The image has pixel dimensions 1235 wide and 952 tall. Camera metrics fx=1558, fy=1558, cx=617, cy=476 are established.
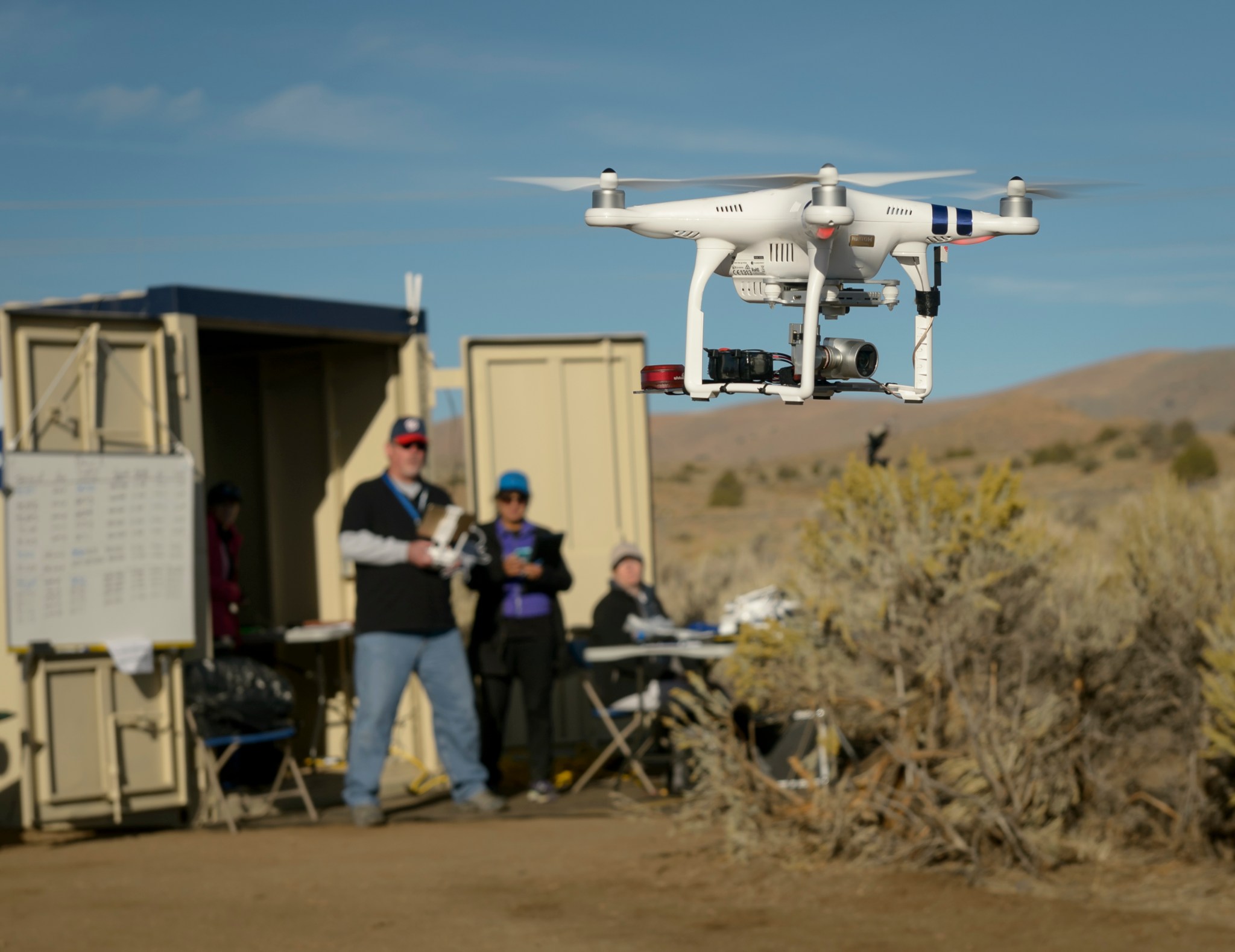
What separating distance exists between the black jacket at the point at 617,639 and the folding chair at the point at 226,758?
1610 millimetres

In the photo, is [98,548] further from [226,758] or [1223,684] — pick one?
[1223,684]

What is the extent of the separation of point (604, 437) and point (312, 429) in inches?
78.0

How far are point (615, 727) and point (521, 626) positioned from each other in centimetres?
83

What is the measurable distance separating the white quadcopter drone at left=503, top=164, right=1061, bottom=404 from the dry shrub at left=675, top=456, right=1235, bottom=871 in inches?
210

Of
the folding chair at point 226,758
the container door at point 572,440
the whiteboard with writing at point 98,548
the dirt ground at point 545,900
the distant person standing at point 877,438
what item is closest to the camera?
the distant person standing at point 877,438

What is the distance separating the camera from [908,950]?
587 cm

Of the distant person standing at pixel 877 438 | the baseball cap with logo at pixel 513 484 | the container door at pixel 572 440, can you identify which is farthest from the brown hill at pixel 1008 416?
the distant person standing at pixel 877 438

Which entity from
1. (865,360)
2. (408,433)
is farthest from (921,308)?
(408,433)

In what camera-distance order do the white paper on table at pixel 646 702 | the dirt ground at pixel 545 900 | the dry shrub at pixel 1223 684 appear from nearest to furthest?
the dirt ground at pixel 545 900, the dry shrub at pixel 1223 684, the white paper on table at pixel 646 702

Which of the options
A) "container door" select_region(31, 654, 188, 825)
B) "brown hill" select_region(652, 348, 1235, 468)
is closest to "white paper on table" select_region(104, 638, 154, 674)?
"container door" select_region(31, 654, 188, 825)

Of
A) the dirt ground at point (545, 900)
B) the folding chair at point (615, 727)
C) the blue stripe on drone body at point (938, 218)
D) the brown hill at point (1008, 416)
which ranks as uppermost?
the brown hill at point (1008, 416)

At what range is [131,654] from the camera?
24.5 ft

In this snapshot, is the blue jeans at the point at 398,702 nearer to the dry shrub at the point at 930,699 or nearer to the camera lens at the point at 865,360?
the dry shrub at the point at 930,699

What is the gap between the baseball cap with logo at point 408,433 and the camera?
7.30 meters
